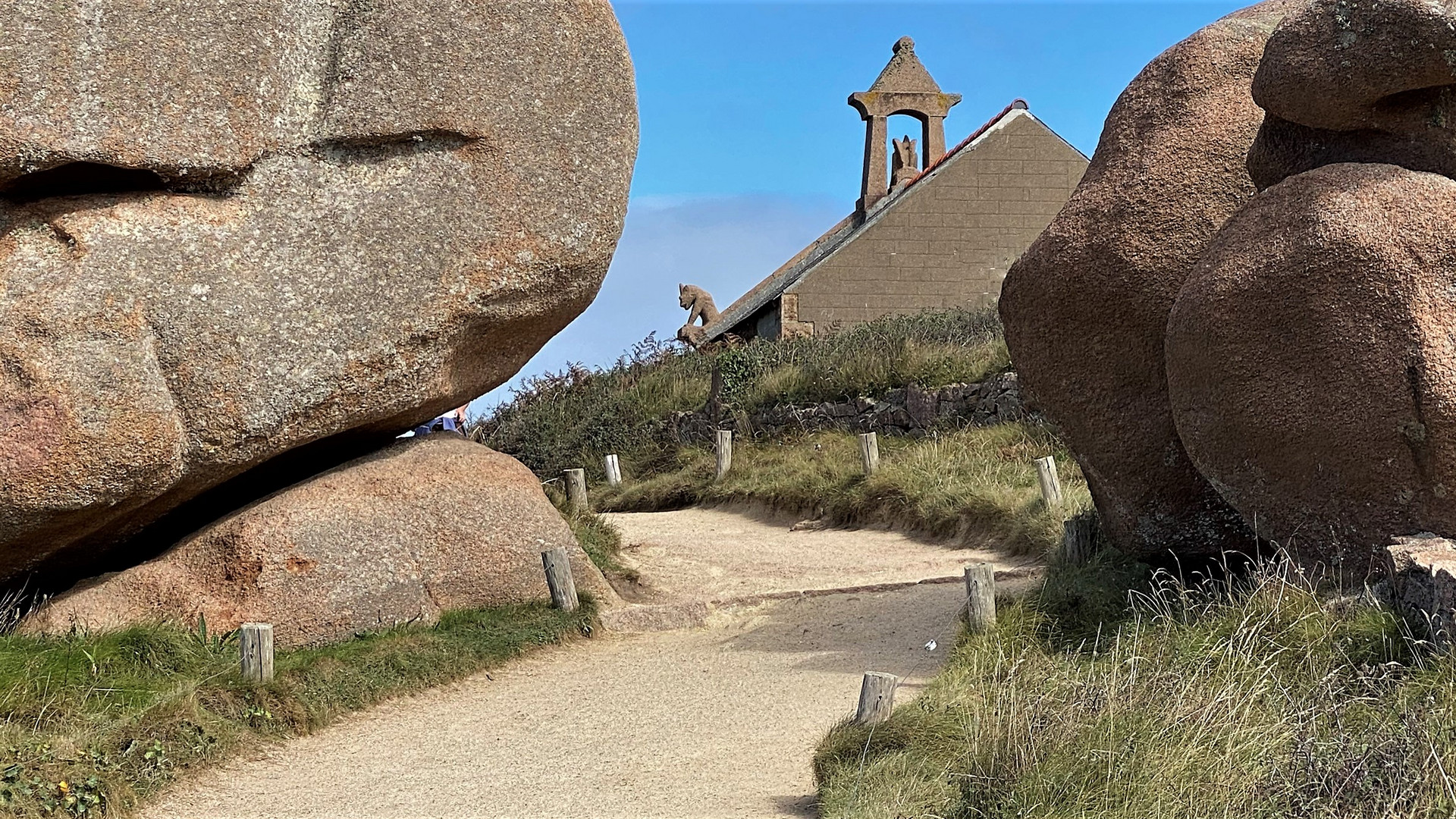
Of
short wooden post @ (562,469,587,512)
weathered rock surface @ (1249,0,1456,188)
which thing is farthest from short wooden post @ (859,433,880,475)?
weathered rock surface @ (1249,0,1456,188)

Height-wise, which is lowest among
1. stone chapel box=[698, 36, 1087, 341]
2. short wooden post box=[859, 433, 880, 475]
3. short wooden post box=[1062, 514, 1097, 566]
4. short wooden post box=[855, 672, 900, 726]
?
short wooden post box=[855, 672, 900, 726]

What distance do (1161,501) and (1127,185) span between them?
178 cm

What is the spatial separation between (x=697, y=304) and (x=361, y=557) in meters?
20.2

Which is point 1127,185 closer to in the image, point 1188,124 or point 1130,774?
point 1188,124

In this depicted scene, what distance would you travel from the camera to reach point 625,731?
7.46m

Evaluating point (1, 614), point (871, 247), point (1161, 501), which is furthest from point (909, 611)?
point (871, 247)

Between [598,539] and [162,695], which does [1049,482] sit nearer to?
[598,539]

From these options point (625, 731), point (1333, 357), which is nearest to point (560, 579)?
point (625, 731)

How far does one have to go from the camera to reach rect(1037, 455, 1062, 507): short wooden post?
1180 centimetres

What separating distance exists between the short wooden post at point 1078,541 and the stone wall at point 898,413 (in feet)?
20.3

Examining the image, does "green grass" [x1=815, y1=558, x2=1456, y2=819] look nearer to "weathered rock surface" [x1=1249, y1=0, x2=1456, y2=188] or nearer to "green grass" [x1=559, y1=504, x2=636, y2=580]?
"weathered rock surface" [x1=1249, y1=0, x2=1456, y2=188]

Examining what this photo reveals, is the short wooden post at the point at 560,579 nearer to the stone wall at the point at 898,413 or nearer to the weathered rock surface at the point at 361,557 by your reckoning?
the weathered rock surface at the point at 361,557

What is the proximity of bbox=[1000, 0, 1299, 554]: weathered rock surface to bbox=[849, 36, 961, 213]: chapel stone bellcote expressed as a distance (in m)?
A: 18.6

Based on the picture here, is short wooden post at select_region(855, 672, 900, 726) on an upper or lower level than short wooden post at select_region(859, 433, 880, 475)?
lower
